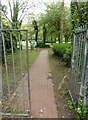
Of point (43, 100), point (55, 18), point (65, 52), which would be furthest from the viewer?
point (55, 18)

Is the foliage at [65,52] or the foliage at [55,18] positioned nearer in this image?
the foliage at [65,52]

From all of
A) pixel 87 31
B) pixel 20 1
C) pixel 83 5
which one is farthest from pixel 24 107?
pixel 20 1

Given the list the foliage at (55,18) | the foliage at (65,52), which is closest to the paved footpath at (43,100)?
the foliage at (65,52)

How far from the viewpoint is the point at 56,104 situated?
584 centimetres

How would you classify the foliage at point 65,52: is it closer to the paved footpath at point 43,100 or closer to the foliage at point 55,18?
the paved footpath at point 43,100

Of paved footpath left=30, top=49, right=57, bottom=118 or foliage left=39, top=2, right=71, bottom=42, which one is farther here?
foliage left=39, top=2, right=71, bottom=42

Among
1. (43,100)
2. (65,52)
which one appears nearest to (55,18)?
(65,52)

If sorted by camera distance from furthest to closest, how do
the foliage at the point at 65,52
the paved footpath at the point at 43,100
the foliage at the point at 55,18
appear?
the foliage at the point at 55,18 → the foliage at the point at 65,52 → the paved footpath at the point at 43,100

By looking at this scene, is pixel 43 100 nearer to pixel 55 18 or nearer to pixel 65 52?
pixel 65 52

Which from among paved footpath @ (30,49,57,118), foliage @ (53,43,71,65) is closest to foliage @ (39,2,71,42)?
foliage @ (53,43,71,65)

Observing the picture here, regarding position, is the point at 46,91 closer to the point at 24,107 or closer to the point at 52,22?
the point at 24,107

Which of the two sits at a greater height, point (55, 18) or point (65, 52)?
point (55, 18)

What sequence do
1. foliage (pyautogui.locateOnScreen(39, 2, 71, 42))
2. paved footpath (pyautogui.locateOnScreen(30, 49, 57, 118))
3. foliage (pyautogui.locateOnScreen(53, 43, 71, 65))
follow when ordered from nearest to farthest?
paved footpath (pyautogui.locateOnScreen(30, 49, 57, 118)) → foliage (pyautogui.locateOnScreen(53, 43, 71, 65)) → foliage (pyautogui.locateOnScreen(39, 2, 71, 42))

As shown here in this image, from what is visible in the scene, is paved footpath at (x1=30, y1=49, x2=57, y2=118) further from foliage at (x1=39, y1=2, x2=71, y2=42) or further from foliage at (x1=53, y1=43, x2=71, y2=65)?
foliage at (x1=39, y1=2, x2=71, y2=42)
